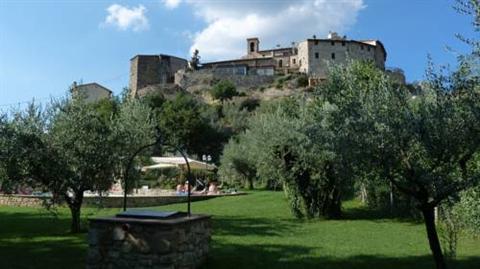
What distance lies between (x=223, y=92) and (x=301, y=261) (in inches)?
3295

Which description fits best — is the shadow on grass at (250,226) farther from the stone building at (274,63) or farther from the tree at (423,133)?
the stone building at (274,63)

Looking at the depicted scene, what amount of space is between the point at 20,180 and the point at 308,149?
955 cm

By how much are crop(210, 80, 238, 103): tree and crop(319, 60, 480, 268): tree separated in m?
85.1

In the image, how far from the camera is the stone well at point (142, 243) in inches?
367

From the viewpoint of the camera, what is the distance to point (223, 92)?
308 ft

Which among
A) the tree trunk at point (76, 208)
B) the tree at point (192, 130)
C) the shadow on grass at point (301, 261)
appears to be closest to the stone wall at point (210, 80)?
the tree at point (192, 130)

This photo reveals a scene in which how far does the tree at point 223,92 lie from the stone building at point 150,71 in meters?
15.5

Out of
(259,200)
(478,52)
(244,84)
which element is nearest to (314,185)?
(259,200)

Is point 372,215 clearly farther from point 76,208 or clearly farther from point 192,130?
point 192,130

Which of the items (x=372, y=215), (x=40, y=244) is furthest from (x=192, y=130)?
(x=40, y=244)

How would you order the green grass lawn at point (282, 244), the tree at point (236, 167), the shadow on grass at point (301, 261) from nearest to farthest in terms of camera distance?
the shadow on grass at point (301, 261) → the green grass lawn at point (282, 244) → the tree at point (236, 167)

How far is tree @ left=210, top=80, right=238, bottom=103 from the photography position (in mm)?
94062

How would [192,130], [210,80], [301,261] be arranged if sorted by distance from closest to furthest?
[301,261], [192,130], [210,80]

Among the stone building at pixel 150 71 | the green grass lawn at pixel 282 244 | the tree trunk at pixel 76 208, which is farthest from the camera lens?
the stone building at pixel 150 71
